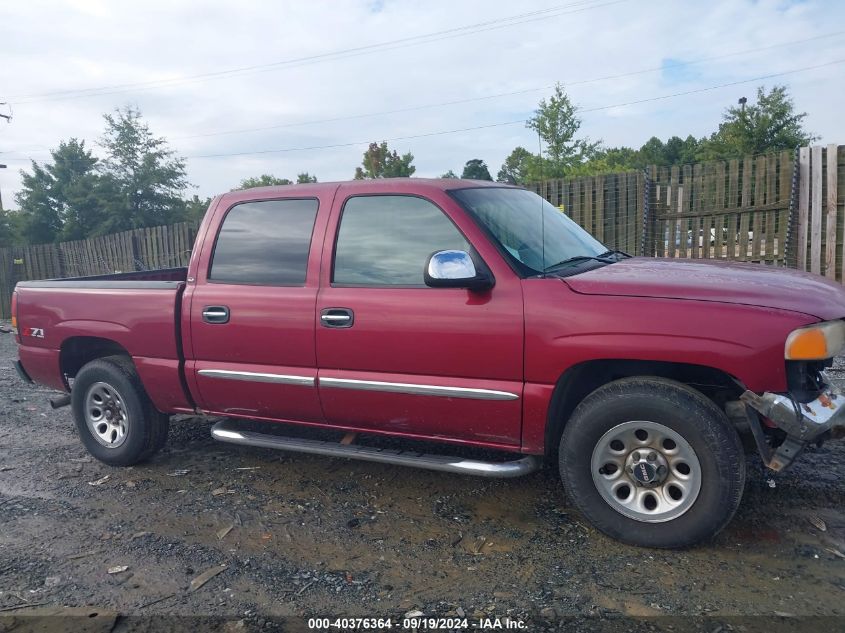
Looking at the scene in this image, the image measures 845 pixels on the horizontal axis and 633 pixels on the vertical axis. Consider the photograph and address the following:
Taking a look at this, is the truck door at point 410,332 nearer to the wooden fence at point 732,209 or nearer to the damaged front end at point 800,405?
the damaged front end at point 800,405

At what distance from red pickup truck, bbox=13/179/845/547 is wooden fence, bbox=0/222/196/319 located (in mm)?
7273

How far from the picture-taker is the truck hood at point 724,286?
9.90 feet

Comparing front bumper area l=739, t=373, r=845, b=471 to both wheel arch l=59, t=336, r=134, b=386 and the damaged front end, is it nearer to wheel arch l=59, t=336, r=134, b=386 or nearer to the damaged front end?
the damaged front end

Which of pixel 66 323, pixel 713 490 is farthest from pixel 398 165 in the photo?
pixel 713 490

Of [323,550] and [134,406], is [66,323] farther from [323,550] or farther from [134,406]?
[323,550]

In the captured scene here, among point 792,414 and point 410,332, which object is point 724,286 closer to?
→ point 792,414

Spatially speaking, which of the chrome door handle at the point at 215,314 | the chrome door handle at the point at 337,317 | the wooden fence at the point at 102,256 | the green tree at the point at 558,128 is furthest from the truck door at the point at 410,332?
the green tree at the point at 558,128

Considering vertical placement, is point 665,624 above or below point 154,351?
below

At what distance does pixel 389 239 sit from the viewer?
3.87m

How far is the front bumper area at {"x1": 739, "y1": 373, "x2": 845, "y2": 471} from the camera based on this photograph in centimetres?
291

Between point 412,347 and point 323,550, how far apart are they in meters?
1.15

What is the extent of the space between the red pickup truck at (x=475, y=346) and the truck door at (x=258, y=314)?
0.04 feet

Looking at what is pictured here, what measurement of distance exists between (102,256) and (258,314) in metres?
13.1

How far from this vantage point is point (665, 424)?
10.2 feet
